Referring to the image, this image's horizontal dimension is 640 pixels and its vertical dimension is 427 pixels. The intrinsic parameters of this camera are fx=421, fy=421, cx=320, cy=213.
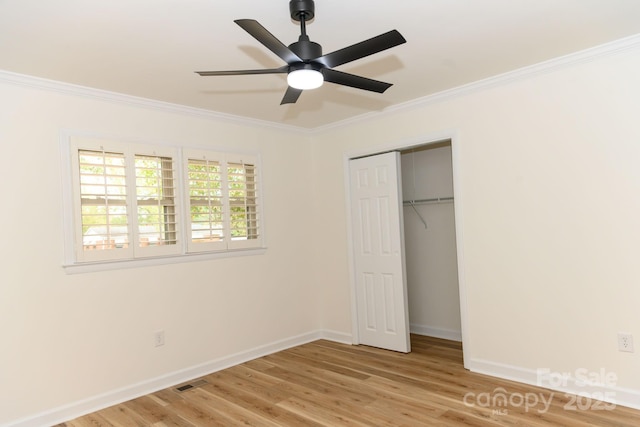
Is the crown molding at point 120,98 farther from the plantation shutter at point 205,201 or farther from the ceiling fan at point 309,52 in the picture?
the ceiling fan at point 309,52

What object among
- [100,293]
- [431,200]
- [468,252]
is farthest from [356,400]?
[431,200]

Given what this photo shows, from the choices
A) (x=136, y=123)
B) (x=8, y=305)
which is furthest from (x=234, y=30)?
(x=8, y=305)

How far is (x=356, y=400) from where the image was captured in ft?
10.7

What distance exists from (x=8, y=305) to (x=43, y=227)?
23.1 inches

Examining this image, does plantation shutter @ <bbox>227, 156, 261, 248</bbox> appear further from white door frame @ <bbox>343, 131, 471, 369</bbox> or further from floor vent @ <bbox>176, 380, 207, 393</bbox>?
floor vent @ <bbox>176, 380, 207, 393</bbox>

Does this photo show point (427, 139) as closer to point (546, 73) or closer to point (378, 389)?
point (546, 73)

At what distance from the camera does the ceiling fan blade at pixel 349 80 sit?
235 cm

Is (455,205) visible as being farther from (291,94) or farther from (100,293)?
(100,293)

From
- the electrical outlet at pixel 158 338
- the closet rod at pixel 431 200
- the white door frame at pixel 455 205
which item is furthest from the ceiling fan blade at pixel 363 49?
the closet rod at pixel 431 200

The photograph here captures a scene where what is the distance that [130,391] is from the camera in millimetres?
3490

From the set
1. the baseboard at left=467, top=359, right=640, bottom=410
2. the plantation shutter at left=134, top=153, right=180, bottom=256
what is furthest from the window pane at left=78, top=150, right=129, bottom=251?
the baseboard at left=467, top=359, right=640, bottom=410

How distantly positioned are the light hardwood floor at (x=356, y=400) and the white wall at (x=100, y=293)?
0.98 feet

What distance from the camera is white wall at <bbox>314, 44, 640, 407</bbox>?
9.86 ft

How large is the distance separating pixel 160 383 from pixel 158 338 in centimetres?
39
